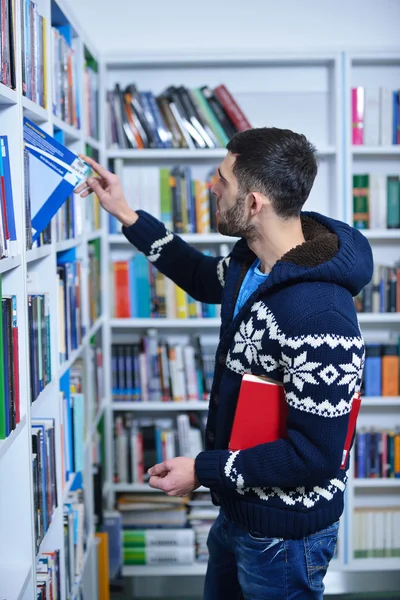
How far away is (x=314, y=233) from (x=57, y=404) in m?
0.79

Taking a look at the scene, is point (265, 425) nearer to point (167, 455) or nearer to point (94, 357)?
point (94, 357)

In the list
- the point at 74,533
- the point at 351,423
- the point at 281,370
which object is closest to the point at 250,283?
the point at 281,370

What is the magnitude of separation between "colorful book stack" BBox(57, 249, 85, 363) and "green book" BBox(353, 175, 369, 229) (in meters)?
1.37

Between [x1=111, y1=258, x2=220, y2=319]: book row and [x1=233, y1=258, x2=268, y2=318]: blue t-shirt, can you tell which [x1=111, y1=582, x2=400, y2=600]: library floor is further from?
[x1=233, y1=258, x2=268, y2=318]: blue t-shirt

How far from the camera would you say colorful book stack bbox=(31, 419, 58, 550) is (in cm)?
161

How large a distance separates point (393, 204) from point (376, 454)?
42.8 inches

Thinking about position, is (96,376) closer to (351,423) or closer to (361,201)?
(361,201)

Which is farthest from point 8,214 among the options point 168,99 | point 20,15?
point 168,99

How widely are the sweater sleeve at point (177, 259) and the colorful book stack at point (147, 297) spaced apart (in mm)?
1067

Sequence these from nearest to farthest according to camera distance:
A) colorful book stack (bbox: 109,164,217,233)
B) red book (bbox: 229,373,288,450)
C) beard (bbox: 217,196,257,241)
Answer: red book (bbox: 229,373,288,450) → beard (bbox: 217,196,257,241) → colorful book stack (bbox: 109,164,217,233)

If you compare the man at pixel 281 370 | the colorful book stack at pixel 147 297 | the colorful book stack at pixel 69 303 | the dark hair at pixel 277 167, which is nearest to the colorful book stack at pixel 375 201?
the colorful book stack at pixel 147 297

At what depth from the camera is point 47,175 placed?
1.57 meters

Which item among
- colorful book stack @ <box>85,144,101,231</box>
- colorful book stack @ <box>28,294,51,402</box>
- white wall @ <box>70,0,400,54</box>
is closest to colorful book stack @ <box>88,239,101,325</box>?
colorful book stack @ <box>85,144,101,231</box>

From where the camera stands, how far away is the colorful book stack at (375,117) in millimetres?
3041
